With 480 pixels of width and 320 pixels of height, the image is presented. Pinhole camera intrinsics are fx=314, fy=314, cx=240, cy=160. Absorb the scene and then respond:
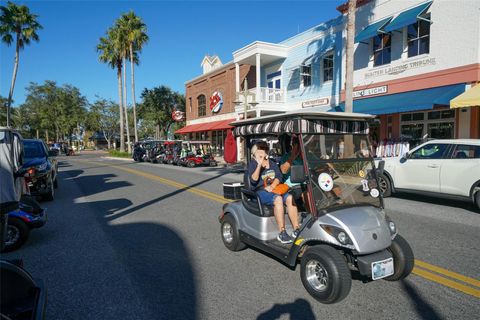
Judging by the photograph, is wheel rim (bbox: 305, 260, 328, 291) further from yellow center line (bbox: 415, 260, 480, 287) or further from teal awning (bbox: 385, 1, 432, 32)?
teal awning (bbox: 385, 1, 432, 32)

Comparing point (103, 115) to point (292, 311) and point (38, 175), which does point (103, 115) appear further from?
point (292, 311)

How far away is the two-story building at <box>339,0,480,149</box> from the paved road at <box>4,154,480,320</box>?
760cm

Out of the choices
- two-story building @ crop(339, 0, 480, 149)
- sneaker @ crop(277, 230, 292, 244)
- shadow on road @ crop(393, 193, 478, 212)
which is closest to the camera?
sneaker @ crop(277, 230, 292, 244)

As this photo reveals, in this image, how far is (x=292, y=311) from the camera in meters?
3.14

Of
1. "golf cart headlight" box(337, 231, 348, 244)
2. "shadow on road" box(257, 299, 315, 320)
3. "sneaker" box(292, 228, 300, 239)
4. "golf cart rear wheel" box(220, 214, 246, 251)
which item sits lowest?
"shadow on road" box(257, 299, 315, 320)

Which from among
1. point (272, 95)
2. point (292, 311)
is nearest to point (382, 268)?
point (292, 311)

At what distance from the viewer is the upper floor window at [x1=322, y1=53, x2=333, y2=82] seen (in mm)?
19030

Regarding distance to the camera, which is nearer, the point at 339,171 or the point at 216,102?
the point at 339,171

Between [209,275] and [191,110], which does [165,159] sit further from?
[209,275]

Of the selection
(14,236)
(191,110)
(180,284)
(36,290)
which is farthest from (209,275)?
(191,110)

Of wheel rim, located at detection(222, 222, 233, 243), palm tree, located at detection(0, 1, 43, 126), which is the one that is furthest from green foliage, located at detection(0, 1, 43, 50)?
wheel rim, located at detection(222, 222, 233, 243)

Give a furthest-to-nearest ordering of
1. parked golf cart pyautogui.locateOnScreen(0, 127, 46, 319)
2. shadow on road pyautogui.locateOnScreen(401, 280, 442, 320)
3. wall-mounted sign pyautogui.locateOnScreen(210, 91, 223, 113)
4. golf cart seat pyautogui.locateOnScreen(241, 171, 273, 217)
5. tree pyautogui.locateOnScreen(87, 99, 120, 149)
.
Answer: tree pyautogui.locateOnScreen(87, 99, 120, 149) → wall-mounted sign pyautogui.locateOnScreen(210, 91, 223, 113) → golf cart seat pyautogui.locateOnScreen(241, 171, 273, 217) → shadow on road pyautogui.locateOnScreen(401, 280, 442, 320) → parked golf cart pyautogui.locateOnScreen(0, 127, 46, 319)

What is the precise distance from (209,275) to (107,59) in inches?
1447

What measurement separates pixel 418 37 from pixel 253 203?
14.1 meters
